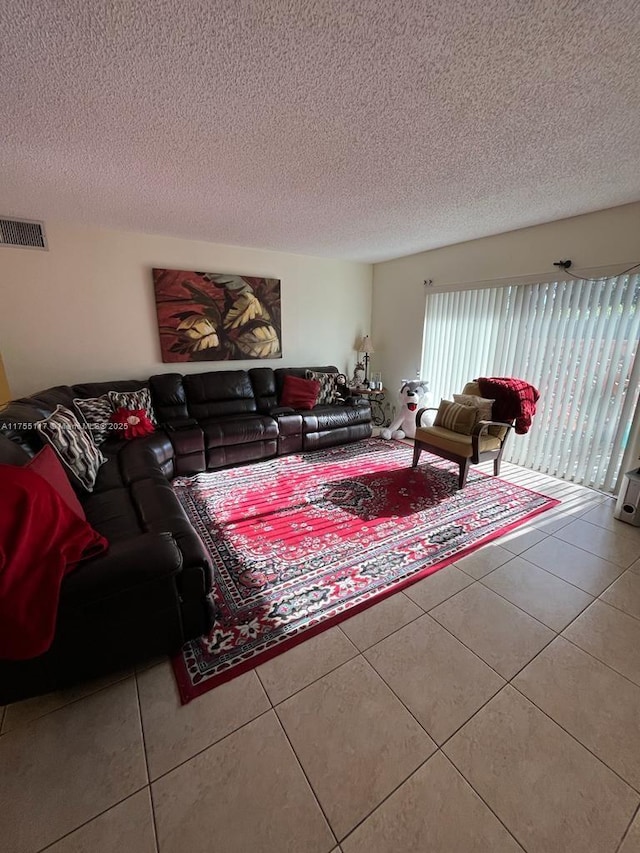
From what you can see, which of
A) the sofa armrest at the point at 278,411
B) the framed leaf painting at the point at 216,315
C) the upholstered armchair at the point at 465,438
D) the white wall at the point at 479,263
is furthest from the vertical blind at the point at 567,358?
the framed leaf painting at the point at 216,315

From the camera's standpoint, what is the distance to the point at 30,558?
116 cm

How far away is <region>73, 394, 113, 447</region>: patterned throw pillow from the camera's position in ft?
9.50

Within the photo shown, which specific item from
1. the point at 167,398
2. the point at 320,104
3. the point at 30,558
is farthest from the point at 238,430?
the point at 320,104

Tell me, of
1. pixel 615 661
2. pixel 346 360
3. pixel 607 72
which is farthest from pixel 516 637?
pixel 346 360

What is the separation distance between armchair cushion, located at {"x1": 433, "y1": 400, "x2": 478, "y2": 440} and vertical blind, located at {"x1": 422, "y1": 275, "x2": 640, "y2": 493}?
75 cm

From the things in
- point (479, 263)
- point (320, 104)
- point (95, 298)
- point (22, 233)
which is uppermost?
point (320, 104)

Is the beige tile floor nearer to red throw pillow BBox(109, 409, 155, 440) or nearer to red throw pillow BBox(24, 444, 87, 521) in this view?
red throw pillow BBox(24, 444, 87, 521)

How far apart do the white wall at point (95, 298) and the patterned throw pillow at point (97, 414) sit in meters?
0.66

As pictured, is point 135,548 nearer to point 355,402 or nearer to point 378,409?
point 355,402

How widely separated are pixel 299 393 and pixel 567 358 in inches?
108

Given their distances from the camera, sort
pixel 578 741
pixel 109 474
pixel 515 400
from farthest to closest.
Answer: pixel 515 400, pixel 109 474, pixel 578 741

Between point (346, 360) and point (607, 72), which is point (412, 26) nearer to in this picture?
point (607, 72)

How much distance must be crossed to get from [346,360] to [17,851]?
4.98 meters

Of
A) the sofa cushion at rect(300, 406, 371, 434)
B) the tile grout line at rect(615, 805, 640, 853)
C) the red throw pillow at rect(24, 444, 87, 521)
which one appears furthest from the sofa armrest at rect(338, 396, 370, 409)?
the tile grout line at rect(615, 805, 640, 853)
